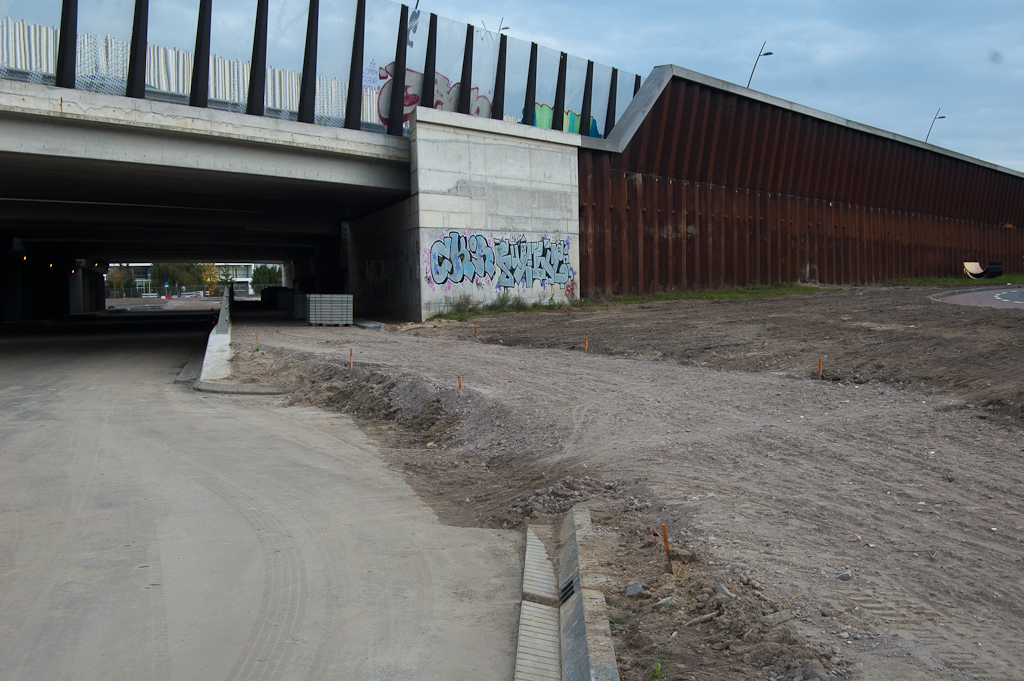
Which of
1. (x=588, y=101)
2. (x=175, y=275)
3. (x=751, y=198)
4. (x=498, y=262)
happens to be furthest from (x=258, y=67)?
(x=175, y=275)

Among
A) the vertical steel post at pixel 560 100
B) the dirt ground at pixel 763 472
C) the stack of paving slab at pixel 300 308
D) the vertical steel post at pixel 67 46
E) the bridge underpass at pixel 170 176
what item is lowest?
the dirt ground at pixel 763 472

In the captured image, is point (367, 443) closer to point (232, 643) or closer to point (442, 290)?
point (232, 643)

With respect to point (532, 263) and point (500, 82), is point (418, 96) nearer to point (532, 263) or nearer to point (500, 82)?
point (500, 82)

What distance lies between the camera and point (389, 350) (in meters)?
16.4

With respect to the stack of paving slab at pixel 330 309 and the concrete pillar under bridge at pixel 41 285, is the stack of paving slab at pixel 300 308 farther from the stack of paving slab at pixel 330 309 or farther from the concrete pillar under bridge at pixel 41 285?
the concrete pillar under bridge at pixel 41 285

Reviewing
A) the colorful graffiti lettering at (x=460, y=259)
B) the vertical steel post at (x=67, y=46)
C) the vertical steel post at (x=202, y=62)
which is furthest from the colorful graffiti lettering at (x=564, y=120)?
the vertical steel post at (x=67, y=46)

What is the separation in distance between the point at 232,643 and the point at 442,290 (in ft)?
71.1

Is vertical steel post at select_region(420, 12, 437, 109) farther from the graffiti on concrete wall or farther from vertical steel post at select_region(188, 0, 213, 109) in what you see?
vertical steel post at select_region(188, 0, 213, 109)

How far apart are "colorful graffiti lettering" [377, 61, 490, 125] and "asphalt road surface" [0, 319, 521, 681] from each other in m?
19.9

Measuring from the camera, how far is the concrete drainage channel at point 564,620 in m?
3.55

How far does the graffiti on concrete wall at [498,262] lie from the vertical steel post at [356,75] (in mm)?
5617

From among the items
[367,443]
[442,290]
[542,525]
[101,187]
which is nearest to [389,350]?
[367,443]

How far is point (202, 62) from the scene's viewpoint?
2280cm

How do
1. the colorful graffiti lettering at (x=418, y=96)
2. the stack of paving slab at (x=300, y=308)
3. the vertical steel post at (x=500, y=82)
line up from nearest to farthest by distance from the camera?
the colorful graffiti lettering at (x=418, y=96) < the vertical steel post at (x=500, y=82) < the stack of paving slab at (x=300, y=308)
